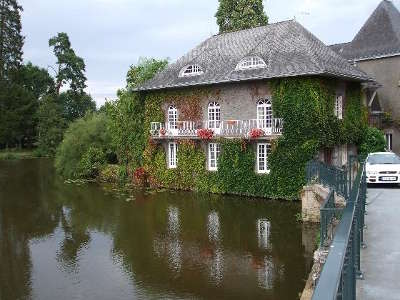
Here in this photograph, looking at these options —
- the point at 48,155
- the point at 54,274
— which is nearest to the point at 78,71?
the point at 48,155

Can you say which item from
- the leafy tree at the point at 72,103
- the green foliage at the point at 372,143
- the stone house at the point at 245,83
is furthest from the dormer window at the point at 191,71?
→ the leafy tree at the point at 72,103

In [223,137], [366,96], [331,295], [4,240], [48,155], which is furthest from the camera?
[48,155]

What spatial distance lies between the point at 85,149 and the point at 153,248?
24.0 m

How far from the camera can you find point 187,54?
110 feet

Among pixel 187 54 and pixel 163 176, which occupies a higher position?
pixel 187 54

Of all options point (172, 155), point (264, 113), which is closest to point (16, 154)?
point (172, 155)

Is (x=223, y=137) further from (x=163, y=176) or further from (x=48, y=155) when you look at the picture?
(x=48, y=155)

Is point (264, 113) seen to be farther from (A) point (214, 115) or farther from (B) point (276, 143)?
(A) point (214, 115)

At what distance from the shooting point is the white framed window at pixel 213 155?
29125mm

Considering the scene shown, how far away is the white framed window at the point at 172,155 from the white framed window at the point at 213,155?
9.61ft

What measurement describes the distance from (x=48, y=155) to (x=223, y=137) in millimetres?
45811

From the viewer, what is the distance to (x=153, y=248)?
17.4 meters

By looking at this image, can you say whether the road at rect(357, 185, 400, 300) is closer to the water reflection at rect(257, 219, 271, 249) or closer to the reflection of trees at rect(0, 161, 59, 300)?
the water reflection at rect(257, 219, 271, 249)

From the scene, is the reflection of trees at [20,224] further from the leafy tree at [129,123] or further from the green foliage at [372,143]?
the green foliage at [372,143]
